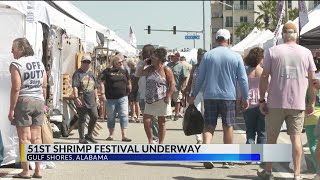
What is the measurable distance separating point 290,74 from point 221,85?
1.21m

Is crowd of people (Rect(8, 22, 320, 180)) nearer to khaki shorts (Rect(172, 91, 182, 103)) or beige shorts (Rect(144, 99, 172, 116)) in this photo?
beige shorts (Rect(144, 99, 172, 116))

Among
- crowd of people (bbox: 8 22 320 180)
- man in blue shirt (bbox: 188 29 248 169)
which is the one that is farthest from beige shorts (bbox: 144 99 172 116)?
man in blue shirt (bbox: 188 29 248 169)

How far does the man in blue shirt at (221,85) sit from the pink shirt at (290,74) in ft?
3.32

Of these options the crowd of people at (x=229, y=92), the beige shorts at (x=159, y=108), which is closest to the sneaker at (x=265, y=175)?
the crowd of people at (x=229, y=92)

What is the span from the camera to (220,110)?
7.91 metres

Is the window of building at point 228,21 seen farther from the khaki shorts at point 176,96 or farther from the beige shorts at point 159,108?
the beige shorts at point 159,108

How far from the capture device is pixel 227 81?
25.8ft

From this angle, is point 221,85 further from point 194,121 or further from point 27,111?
point 27,111

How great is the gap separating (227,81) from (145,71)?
190cm

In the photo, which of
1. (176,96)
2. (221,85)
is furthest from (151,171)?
(176,96)

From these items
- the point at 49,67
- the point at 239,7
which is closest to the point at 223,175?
the point at 49,67

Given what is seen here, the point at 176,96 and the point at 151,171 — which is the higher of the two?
the point at 176,96

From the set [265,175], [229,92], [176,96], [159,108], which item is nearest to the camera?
[265,175]

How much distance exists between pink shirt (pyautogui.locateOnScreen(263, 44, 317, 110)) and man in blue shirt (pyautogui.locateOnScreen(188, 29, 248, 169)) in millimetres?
1012
